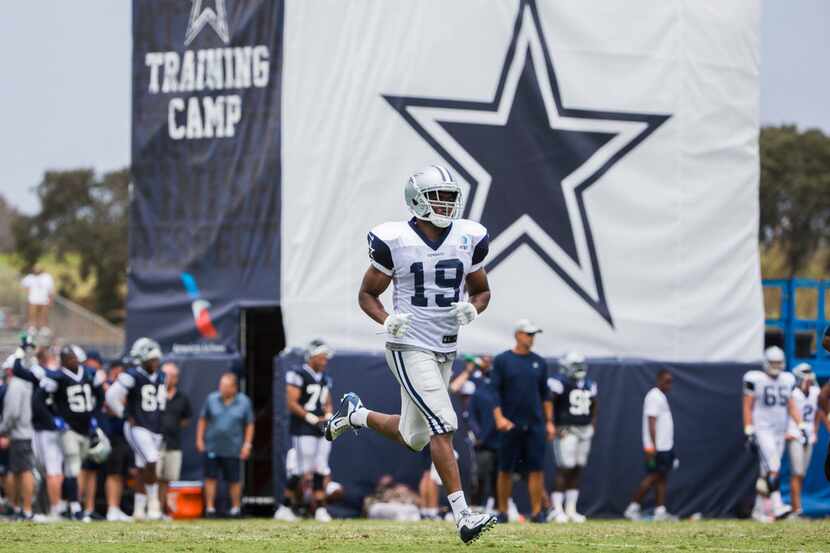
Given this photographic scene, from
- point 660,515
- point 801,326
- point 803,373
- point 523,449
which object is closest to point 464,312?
point 523,449

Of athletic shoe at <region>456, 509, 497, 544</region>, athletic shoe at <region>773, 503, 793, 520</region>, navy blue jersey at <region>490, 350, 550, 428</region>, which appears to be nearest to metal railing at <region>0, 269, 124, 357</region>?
athletic shoe at <region>773, 503, 793, 520</region>

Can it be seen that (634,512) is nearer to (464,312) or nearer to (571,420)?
(571,420)

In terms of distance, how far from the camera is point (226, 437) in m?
17.8

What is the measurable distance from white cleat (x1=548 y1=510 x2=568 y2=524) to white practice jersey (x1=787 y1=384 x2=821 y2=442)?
10.1 ft

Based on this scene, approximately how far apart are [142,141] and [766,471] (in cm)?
922

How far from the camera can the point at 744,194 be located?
19.8 meters

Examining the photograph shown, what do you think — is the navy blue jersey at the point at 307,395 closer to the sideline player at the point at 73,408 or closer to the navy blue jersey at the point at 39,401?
the sideline player at the point at 73,408

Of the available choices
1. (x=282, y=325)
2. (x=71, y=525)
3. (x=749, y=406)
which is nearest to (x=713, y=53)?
(x=749, y=406)

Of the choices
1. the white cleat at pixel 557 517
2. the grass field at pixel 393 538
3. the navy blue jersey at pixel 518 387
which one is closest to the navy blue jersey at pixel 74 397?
the grass field at pixel 393 538

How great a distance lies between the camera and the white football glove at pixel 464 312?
1010cm

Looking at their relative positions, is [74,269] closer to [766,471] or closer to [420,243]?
[766,471]

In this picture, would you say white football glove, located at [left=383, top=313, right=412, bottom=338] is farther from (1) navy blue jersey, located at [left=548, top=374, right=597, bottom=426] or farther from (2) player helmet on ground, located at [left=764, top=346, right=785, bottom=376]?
(2) player helmet on ground, located at [left=764, top=346, right=785, bottom=376]

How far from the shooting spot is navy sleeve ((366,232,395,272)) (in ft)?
33.5

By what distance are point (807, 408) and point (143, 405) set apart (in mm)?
8204
